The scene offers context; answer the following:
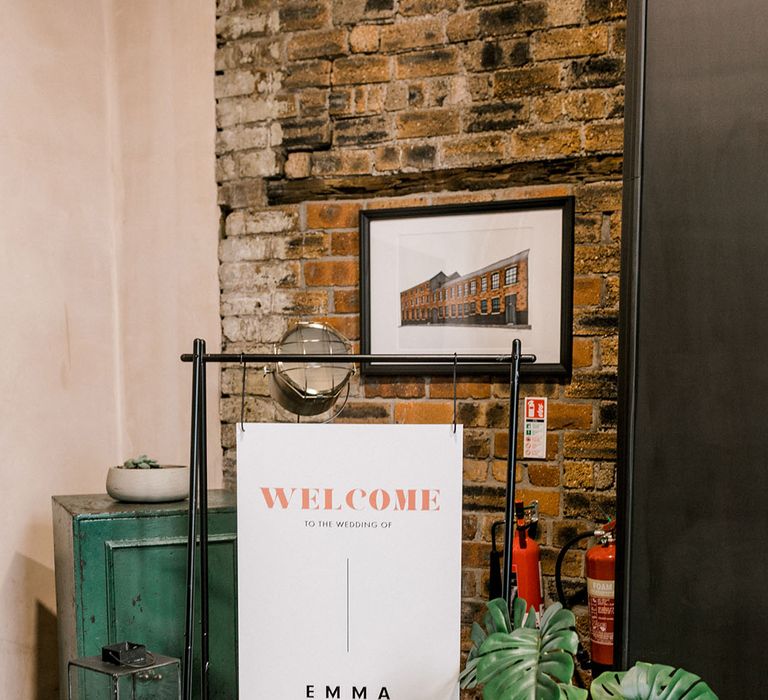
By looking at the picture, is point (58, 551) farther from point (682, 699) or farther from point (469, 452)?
point (682, 699)

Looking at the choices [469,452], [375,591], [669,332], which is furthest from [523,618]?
[469,452]

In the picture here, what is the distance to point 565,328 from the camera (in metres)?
2.20

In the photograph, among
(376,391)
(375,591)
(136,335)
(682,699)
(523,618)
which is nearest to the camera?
(682,699)

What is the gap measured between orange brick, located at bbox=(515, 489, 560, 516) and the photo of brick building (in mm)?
481

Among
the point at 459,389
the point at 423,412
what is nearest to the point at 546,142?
the point at 459,389

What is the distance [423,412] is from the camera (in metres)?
2.34

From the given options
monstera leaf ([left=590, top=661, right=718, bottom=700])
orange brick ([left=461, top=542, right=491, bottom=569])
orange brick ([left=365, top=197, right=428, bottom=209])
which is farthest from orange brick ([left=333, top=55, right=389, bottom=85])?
monstera leaf ([left=590, top=661, right=718, bottom=700])

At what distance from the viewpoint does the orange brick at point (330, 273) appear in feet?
7.93

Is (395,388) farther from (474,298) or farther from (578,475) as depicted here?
(578,475)

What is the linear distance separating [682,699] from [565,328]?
1.13 metres

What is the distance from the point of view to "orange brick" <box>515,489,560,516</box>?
2225mm

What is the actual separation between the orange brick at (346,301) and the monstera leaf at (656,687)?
140 centimetres

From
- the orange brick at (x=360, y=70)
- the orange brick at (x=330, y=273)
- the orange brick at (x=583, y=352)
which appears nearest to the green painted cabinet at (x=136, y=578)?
the orange brick at (x=330, y=273)

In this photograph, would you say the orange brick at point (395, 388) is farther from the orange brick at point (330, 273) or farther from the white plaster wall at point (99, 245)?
the white plaster wall at point (99, 245)
